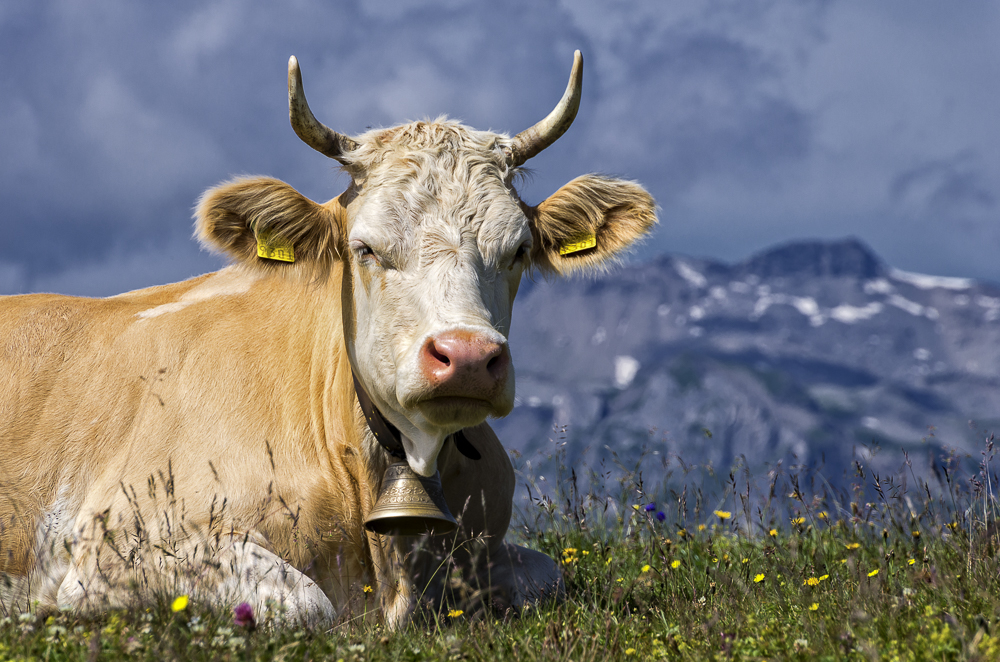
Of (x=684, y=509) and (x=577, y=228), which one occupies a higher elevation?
(x=577, y=228)

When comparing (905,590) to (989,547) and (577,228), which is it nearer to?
(989,547)

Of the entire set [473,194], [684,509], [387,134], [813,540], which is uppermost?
[387,134]

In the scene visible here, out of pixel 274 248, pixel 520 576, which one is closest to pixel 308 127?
pixel 274 248

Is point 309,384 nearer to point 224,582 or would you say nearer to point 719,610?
point 224,582

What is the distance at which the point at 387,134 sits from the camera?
561 centimetres

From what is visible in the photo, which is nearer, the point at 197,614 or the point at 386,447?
the point at 197,614

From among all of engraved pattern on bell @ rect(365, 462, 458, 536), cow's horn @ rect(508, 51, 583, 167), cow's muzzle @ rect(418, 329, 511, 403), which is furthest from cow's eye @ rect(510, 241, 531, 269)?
engraved pattern on bell @ rect(365, 462, 458, 536)

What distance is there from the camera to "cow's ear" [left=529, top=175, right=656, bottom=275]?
594 cm

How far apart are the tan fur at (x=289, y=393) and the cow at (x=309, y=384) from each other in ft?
0.04

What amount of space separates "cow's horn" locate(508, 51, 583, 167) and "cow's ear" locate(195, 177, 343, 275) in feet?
3.86

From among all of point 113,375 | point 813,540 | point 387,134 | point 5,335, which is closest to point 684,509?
point 813,540

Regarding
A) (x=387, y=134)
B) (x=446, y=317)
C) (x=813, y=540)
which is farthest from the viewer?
(x=813, y=540)

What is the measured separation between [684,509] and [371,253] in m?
2.50

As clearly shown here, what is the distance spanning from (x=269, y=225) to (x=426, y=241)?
1.14 metres
